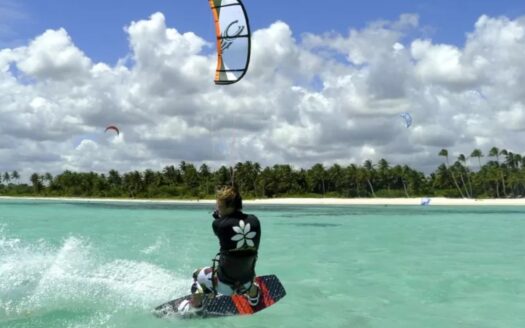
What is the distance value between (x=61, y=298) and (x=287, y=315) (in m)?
4.02

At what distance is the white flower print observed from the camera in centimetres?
661

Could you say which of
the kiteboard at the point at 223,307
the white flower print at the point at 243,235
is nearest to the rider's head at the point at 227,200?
the white flower print at the point at 243,235

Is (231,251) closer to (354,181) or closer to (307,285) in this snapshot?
(307,285)

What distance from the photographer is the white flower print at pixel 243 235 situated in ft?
21.7

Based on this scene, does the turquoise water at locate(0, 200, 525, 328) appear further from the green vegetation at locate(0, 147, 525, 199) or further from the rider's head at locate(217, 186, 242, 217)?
the green vegetation at locate(0, 147, 525, 199)

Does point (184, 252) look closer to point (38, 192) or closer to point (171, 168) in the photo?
point (171, 168)

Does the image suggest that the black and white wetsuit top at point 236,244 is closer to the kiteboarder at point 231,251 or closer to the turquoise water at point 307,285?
the kiteboarder at point 231,251

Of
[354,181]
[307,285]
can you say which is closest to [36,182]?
[354,181]

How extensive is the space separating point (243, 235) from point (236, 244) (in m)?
0.16

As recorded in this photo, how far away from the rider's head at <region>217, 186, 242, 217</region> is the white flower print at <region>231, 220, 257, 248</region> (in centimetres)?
21

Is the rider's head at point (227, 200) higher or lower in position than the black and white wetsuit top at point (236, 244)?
higher

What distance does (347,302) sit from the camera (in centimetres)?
970

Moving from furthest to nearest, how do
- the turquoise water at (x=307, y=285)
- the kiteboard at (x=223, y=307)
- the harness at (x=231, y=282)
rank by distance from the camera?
1. the turquoise water at (x=307, y=285)
2. the kiteboard at (x=223, y=307)
3. the harness at (x=231, y=282)

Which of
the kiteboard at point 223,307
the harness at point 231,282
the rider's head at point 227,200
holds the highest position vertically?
the rider's head at point 227,200
